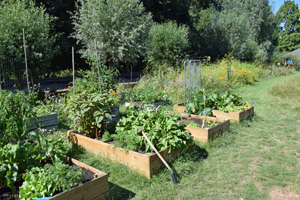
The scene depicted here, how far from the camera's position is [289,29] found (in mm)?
52812

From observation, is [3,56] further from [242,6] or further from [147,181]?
[242,6]

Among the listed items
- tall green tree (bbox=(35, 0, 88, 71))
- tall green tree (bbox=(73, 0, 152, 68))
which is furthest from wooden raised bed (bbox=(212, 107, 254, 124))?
tall green tree (bbox=(35, 0, 88, 71))

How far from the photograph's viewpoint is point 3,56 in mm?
7129

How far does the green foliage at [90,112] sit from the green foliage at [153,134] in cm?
37

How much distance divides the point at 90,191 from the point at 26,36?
672 centimetres

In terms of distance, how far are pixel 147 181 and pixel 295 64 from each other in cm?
3430

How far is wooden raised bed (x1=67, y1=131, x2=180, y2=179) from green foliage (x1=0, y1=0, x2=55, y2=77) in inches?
201

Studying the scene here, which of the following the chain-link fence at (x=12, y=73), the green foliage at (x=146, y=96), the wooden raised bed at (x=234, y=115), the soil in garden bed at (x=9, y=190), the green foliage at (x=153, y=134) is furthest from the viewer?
the chain-link fence at (x=12, y=73)

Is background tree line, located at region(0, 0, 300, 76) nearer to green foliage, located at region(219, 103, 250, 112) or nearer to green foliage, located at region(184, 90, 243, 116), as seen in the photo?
green foliage, located at region(184, 90, 243, 116)

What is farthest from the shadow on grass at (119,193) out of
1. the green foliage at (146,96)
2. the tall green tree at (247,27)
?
the tall green tree at (247,27)

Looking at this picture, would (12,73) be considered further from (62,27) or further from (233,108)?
(62,27)

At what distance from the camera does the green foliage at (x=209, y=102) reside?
18.0 feet

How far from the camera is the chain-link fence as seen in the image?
7033 mm

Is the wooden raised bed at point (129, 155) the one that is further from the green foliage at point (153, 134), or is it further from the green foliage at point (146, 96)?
the green foliage at point (146, 96)
